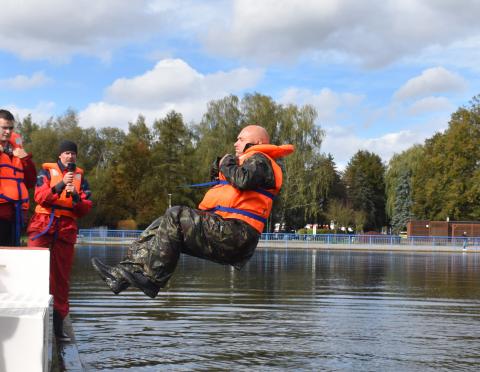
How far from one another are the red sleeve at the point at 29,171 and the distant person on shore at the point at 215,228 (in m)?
1.59

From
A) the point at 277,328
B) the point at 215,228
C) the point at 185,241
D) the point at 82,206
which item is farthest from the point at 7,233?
the point at 277,328

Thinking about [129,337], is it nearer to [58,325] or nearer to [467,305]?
[58,325]

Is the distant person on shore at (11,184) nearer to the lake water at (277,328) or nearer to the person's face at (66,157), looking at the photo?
the person's face at (66,157)

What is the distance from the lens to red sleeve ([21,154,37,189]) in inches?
270

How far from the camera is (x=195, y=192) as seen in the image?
68.6 metres

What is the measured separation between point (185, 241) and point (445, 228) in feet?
200

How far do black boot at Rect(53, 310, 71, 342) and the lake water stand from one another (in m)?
0.29

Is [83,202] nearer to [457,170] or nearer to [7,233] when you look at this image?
[7,233]

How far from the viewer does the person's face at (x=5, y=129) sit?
665 cm

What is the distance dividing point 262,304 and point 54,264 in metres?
5.12

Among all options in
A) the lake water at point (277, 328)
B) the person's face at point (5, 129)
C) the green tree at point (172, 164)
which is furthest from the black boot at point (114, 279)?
the green tree at point (172, 164)

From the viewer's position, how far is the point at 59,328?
7062 millimetres

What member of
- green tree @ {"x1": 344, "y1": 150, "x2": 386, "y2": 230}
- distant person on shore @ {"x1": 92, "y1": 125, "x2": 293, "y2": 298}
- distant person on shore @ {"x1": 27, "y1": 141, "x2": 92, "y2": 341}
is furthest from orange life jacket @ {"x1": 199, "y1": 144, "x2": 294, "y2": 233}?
green tree @ {"x1": 344, "y1": 150, "x2": 386, "y2": 230}

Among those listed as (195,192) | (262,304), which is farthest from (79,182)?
(195,192)
